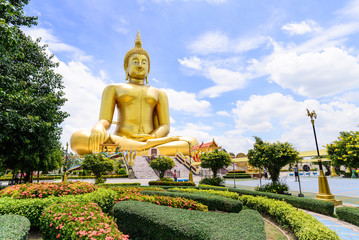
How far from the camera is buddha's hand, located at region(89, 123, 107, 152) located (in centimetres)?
2516

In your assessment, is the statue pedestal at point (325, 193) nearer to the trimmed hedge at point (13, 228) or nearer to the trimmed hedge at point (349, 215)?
the trimmed hedge at point (349, 215)

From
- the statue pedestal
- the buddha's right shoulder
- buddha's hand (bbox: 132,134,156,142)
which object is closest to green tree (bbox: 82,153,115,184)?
buddha's hand (bbox: 132,134,156,142)

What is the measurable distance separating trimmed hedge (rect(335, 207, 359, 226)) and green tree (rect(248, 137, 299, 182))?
4.57 metres

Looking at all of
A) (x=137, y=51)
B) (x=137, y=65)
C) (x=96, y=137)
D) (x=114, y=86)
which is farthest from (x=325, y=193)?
(x=137, y=51)

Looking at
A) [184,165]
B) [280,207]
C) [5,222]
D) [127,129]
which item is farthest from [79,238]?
[127,129]

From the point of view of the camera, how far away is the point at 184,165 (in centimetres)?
2594

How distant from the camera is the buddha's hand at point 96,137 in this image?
990 inches

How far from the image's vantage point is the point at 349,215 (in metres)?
6.23

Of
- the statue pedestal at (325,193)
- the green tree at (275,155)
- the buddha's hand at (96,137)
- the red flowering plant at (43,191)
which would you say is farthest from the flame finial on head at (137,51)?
the statue pedestal at (325,193)

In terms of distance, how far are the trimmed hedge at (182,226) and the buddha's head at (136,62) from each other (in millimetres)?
25615

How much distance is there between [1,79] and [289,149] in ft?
43.0

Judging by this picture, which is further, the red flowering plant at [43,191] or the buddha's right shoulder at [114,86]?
the buddha's right shoulder at [114,86]

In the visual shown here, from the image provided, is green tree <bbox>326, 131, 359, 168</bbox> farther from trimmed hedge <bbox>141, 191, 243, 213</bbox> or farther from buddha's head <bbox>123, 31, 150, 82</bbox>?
buddha's head <bbox>123, 31, 150, 82</bbox>

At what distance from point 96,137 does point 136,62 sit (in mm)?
11506
